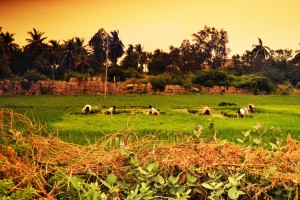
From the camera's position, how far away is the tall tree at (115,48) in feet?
168

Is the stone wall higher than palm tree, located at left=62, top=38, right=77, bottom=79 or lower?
lower

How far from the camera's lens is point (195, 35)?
5097 cm

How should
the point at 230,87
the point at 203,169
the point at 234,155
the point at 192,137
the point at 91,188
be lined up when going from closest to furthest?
the point at 91,188
the point at 203,169
the point at 234,155
the point at 192,137
the point at 230,87

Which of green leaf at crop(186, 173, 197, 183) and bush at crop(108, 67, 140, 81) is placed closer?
green leaf at crop(186, 173, 197, 183)

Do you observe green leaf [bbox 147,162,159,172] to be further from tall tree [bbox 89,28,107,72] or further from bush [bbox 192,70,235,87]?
tall tree [bbox 89,28,107,72]

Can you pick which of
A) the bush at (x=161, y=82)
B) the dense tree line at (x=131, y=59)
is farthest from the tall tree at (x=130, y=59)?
the bush at (x=161, y=82)

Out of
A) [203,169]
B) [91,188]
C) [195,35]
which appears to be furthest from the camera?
[195,35]

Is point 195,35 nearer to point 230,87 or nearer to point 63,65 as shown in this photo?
point 230,87

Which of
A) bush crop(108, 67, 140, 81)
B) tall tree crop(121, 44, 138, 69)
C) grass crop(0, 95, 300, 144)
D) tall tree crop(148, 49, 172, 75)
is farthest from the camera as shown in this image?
tall tree crop(121, 44, 138, 69)

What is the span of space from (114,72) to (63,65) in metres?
14.8

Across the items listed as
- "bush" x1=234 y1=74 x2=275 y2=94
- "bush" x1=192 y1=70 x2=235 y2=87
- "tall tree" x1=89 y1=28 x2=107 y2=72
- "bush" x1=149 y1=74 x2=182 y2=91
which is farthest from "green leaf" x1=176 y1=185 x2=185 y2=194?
"tall tree" x1=89 y1=28 x2=107 y2=72

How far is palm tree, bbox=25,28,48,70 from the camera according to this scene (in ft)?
176

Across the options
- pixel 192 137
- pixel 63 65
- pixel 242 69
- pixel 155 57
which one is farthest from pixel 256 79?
pixel 192 137

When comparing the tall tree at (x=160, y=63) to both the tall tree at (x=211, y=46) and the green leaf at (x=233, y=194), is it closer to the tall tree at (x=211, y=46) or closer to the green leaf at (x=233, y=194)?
the tall tree at (x=211, y=46)
